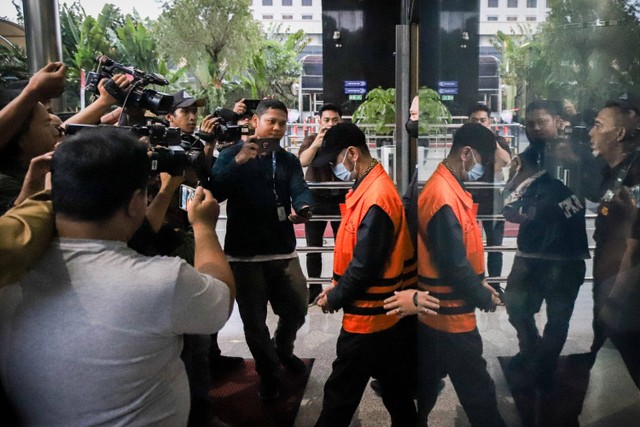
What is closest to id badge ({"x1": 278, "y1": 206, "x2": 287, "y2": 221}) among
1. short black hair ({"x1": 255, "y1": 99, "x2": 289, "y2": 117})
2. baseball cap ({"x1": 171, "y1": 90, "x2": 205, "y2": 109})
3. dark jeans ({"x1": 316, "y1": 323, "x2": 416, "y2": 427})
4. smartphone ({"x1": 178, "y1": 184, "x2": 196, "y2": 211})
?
short black hair ({"x1": 255, "y1": 99, "x2": 289, "y2": 117})

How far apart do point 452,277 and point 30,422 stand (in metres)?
1.04

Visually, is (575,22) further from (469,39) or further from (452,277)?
(452,277)

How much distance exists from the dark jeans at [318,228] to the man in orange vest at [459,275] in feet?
7.72

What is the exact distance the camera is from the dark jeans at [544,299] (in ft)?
2.31

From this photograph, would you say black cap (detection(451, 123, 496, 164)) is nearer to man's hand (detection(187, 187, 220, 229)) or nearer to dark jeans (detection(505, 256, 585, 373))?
dark jeans (detection(505, 256, 585, 373))

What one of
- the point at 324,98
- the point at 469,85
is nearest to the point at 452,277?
the point at 469,85

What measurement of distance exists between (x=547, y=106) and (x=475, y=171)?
1.75 ft

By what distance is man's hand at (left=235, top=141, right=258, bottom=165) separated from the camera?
2916 millimetres

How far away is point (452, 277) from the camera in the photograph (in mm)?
1555

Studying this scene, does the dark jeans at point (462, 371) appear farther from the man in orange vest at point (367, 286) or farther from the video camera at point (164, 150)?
the video camera at point (164, 150)

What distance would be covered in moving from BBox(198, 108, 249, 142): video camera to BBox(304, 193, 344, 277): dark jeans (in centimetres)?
151

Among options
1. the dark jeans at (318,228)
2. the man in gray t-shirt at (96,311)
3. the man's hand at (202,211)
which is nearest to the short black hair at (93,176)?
the man in gray t-shirt at (96,311)

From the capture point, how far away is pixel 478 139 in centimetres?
117

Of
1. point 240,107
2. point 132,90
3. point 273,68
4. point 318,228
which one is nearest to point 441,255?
point 132,90
